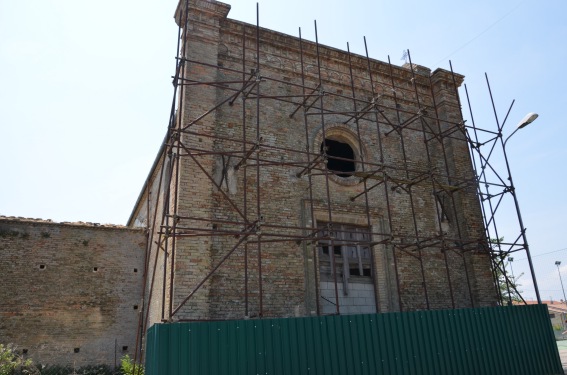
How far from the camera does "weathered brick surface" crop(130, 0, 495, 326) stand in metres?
9.30

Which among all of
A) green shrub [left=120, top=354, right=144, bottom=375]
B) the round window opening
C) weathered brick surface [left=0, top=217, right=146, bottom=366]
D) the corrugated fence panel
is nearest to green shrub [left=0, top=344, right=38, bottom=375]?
weathered brick surface [left=0, top=217, right=146, bottom=366]

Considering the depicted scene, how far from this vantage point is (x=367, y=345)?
831cm

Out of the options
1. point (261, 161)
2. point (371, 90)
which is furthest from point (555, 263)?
point (261, 161)

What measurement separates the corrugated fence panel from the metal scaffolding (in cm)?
104

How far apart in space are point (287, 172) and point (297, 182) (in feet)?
1.16

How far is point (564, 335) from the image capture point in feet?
151

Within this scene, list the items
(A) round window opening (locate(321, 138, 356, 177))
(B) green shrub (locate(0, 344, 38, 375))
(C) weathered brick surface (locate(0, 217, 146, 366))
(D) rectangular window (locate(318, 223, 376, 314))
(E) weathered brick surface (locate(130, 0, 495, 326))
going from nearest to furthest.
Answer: (B) green shrub (locate(0, 344, 38, 375)) < (E) weathered brick surface (locate(130, 0, 495, 326)) < (C) weathered brick surface (locate(0, 217, 146, 366)) < (D) rectangular window (locate(318, 223, 376, 314)) < (A) round window opening (locate(321, 138, 356, 177))

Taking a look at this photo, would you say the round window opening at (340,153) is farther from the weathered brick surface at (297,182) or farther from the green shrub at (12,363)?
the green shrub at (12,363)

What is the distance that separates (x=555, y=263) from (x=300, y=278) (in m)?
56.9

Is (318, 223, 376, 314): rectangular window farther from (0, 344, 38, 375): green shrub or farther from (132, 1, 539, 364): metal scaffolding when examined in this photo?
(0, 344, 38, 375): green shrub

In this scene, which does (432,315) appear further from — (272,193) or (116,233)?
(116,233)

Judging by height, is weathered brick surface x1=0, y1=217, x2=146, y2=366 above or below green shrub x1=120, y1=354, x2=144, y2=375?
above

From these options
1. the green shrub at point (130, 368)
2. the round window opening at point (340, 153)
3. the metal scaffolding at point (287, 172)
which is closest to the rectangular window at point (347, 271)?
the metal scaffolding at point (287, 172)

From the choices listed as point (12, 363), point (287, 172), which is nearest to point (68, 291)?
point (12, 363)
